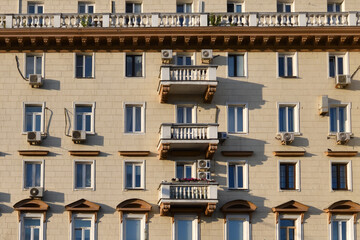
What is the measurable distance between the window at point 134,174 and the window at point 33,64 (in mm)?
5657

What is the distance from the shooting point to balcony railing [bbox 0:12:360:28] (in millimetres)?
45812

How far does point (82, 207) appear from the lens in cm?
4406

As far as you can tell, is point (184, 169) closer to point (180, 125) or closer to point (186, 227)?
point (180, 125)

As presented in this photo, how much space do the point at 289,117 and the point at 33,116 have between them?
11.0m

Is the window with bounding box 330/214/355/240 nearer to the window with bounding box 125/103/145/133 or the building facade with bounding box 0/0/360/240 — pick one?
the building facade with bounding box 0/0/360/240

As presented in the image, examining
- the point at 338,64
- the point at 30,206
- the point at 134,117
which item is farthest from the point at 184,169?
the point at 338,64

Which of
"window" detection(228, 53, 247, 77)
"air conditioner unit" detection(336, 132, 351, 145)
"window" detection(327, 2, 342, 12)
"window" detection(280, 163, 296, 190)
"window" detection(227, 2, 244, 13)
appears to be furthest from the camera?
"window" detection(327, 2, 342, 12)

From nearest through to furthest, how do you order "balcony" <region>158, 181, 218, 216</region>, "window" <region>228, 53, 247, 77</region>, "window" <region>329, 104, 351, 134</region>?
"balcony" <region>158, 181, 218, 216</region>
"window" <region>329, 104, 351, 134</region>
"window" <region>228, 53, 247, 77</region>

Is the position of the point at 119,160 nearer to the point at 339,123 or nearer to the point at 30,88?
the point at 30,88

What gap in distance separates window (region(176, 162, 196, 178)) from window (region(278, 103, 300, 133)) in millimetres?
4095

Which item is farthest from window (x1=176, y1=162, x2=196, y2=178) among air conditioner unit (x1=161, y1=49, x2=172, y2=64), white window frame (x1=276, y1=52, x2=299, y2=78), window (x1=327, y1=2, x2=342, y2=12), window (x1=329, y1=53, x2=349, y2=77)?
window (x1=327, y1=2, x2=342, y2=12)

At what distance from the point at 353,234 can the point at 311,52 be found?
26.4 ft

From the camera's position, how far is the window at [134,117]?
148ft

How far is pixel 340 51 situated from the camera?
151 feet
